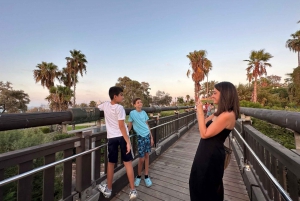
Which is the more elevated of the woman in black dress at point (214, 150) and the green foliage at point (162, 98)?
the green foliage at point (162, 98)

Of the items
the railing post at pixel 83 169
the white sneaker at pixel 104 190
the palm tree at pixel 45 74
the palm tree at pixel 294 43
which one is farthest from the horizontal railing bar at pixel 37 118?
the palm tree at pixel 294 43

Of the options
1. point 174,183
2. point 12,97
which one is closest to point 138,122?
point 174,183

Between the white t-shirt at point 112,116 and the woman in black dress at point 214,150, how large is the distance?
1.02 m

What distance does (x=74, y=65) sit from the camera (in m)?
27.0

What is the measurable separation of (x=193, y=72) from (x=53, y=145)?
22571 millimetres

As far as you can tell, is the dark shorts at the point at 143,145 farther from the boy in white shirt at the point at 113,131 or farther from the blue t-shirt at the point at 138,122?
the boy in white shirt at the point at 113,131

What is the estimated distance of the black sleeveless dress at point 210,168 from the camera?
1.29 m

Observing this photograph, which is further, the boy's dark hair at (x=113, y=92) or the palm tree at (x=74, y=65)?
the palm tree at (x=74, y=65)

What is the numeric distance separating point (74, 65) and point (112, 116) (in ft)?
95.3

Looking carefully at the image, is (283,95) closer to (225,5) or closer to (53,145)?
(225,5)

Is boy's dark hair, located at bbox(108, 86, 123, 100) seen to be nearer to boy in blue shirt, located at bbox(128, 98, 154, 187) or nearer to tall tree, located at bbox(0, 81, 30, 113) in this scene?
boy in blue shirt, located at bbox(128, 98, 154, 187)

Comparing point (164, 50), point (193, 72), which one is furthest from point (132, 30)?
point (193, 72)

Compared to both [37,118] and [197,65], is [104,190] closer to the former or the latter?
[37,118]

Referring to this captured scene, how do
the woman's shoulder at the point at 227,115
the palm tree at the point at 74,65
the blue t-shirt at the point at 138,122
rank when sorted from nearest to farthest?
the woman's shoulder at the point at 227,115 → the blue t-shirt at the point at 138,122 → the palm tree at the point at 74,65
